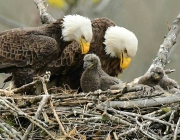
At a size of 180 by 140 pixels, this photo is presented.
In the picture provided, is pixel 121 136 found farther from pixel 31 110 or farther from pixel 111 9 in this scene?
pixel 111 9

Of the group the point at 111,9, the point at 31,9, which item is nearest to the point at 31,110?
the point at 111,9

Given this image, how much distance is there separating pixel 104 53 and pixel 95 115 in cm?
199

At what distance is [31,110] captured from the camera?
251 inches

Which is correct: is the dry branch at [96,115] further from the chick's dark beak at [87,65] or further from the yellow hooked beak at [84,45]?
the yellow hooked beak at [84,45]

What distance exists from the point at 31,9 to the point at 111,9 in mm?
2490

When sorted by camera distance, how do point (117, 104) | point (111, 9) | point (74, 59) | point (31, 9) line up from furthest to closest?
point (31, 9), point (111, 9), point (74, 59), point (117, 104)

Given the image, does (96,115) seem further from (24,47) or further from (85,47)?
(24,47)

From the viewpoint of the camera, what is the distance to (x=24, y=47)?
25.6 feet

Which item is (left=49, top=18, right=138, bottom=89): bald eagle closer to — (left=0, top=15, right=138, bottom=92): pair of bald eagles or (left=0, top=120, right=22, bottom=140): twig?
(left=0, top=15, right=138, bottom=92): pair of bald eagles

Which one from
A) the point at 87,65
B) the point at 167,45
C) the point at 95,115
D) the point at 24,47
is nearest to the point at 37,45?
the point at 24,47

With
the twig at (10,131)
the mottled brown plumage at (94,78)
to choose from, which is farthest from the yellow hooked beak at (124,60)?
the twig at (10,131)

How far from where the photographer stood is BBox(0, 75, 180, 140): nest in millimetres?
5871

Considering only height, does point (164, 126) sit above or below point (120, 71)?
below

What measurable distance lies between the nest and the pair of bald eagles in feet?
4.04
